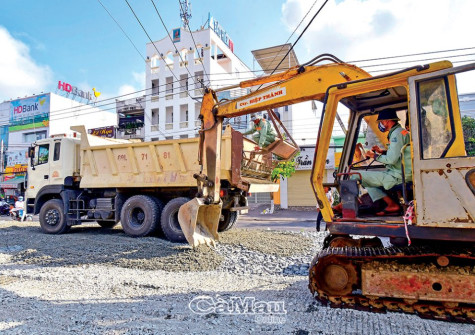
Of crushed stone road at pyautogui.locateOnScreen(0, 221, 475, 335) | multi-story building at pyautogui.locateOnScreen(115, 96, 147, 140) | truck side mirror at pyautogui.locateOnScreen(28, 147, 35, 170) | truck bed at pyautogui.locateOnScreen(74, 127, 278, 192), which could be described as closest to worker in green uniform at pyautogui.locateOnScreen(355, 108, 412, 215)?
crushed stone road at pyautogui.locateOnScreen(0, 221, 475, 335)

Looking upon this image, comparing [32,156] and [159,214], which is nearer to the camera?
[159,214]

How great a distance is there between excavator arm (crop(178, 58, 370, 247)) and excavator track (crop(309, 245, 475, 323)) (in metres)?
0.78

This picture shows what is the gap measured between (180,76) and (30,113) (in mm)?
17964

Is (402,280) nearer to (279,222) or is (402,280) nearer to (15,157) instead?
(279,222)

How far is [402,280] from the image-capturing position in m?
3.08

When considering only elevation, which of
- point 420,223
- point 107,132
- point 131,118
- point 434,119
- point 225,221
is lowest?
point 225,221

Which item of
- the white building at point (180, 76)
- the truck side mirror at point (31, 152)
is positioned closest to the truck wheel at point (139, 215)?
the truck side mirror at point (31, 152)

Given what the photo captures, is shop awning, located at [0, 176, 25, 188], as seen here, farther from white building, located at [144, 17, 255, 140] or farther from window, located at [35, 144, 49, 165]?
window, located at [35, 144, 49, 165]

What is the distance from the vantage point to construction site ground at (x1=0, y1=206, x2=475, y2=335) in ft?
10.2

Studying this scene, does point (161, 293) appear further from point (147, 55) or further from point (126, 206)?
point (147, 55)

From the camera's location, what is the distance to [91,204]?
9578 mm

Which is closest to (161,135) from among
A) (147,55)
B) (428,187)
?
(147,55)

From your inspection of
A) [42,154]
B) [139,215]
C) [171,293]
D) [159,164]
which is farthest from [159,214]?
[42,154]

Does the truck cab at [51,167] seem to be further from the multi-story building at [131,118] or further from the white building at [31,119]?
the white building at [31,119]
